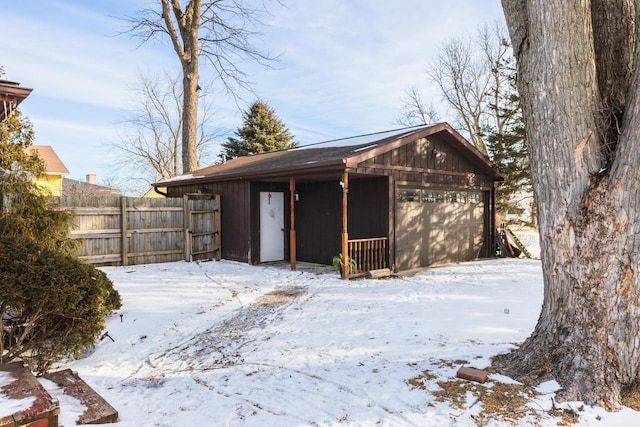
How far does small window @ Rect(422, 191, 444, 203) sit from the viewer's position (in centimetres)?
955

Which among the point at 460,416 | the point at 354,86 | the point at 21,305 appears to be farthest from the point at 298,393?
the point at 354,86

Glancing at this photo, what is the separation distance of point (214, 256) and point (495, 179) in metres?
8.51

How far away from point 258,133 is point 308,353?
67.4 ft

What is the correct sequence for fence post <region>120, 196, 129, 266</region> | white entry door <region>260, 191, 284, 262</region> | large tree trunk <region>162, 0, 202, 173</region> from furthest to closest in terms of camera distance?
large tree trunk <region>162, 0, 202, 173</region> < white entry door <region>260, 191, 284, 262</region> < fence post <region>120, 196, 129, 266</region>

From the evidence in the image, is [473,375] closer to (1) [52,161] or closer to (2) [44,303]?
(2) [44,303]

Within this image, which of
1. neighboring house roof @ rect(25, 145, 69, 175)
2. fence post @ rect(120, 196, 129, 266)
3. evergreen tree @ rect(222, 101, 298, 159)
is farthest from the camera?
evergreen tree @ rect(222, 101, 298, 159)

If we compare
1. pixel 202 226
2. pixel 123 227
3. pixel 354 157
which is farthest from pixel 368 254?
pixel 123 227

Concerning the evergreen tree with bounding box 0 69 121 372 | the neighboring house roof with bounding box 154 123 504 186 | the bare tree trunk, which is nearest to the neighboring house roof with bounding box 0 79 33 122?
the evergreen tree with bounding box 0 69 121 372

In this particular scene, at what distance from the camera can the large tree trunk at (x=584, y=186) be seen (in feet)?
8.60

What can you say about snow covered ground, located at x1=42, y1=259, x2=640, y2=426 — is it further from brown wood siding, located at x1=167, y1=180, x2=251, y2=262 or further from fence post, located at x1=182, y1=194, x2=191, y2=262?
fence post, located at x1=182, y1=194, x2=191, y2=262

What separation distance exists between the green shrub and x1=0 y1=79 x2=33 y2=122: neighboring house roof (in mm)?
2416

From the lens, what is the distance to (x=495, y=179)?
37.0ft

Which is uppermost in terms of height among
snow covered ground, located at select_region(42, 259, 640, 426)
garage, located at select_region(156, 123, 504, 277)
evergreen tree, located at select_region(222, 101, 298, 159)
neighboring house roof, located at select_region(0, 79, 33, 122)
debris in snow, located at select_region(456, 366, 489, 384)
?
evergreen tree, located at select_region(222, 101, 298, 159)

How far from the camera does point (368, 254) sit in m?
8.48
